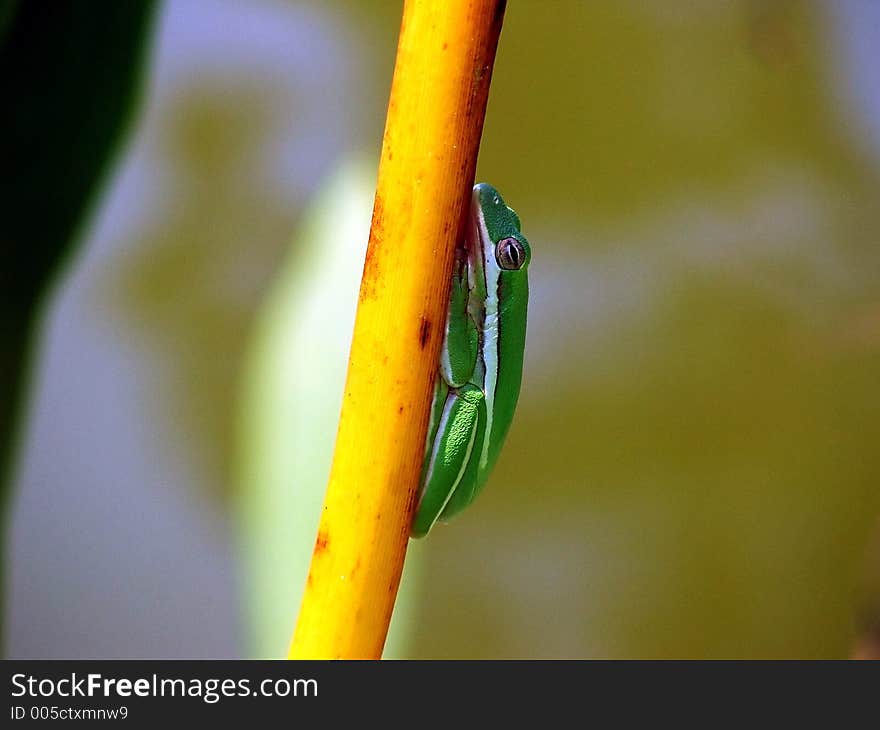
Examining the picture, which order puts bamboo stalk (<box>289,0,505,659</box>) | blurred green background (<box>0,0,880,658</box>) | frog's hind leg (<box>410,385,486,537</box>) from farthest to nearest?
blurred green background (<box>0,0,880,658</box>)
frog's hind leg (<box>410,385,486,537</box>)
bamboo stalk (<box>289,0,505,659</box>)

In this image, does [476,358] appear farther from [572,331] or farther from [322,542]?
[572,331]

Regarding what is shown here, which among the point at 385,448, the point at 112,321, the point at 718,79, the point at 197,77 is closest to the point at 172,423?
the point at 112,321

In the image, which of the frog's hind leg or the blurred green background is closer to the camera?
the frog's hind leg

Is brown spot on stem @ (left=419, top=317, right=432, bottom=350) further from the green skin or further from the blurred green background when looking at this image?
the blurred green background

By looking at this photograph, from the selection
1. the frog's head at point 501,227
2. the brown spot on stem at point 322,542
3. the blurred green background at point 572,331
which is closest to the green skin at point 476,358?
the frog's head at point 501,227

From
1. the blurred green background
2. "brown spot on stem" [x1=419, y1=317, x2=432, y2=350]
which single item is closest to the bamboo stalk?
"brown spot on stem" [x1=419, y1=317, x2=432, y2=350]

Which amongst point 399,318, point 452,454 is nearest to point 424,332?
point 399,318
